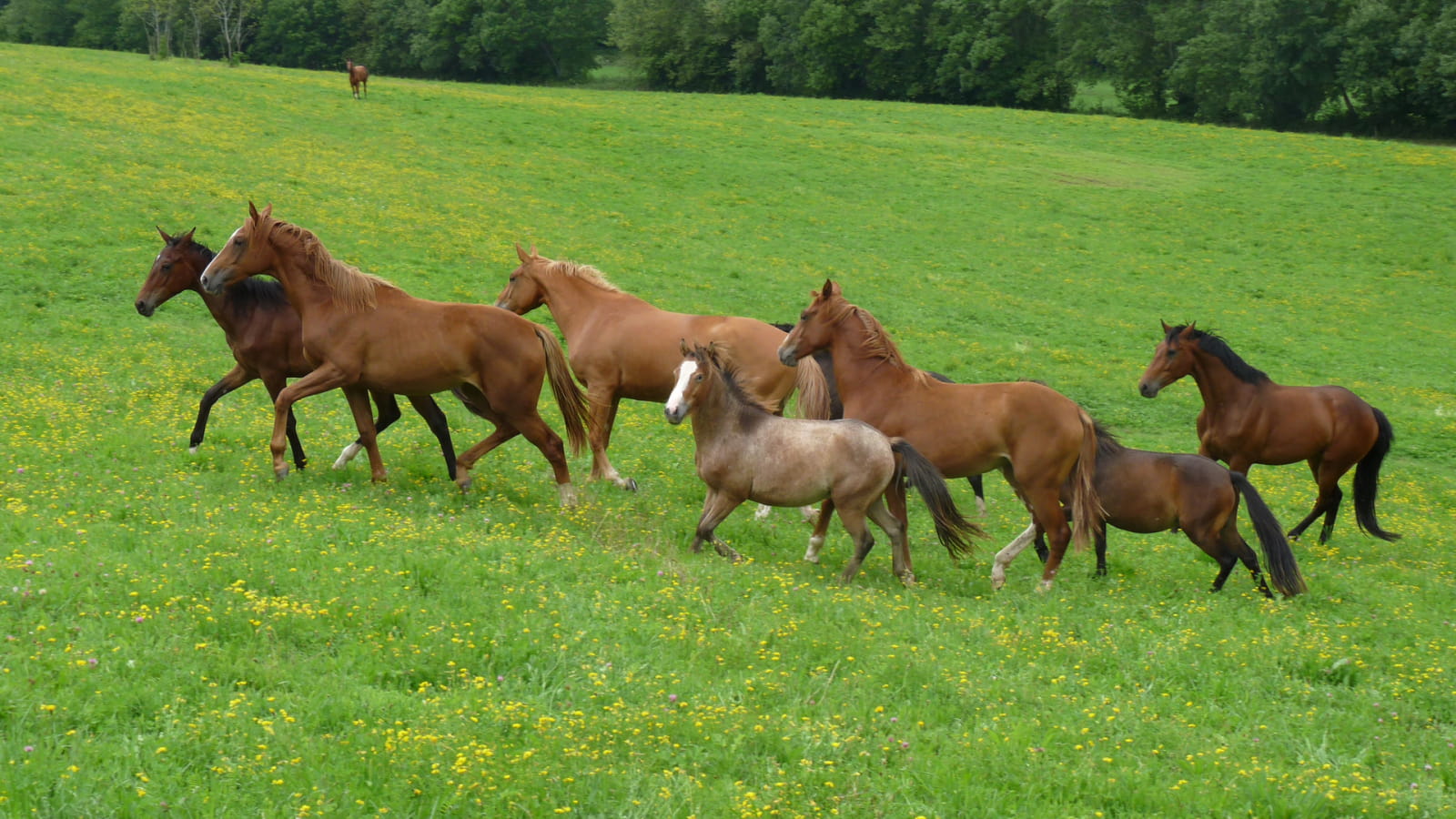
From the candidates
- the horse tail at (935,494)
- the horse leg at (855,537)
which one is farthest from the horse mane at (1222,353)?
the horse leg at (855,537)

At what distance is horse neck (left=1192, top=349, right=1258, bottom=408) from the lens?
46.1 feet

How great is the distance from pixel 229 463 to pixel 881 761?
7.54 metres

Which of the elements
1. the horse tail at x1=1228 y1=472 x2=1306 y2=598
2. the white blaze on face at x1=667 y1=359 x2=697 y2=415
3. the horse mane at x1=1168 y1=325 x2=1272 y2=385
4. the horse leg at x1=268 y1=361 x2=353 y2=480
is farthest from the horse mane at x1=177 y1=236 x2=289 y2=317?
the horse mane at x1=1168 y1=325 x2=1272 y2=385

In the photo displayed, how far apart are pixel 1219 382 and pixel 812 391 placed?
17.6ft

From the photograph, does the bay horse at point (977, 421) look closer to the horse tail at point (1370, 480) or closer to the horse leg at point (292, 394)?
the horse leg at point (292, 394)

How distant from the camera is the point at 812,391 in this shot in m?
12.5

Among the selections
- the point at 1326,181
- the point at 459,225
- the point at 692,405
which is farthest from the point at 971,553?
the point at 1326,181

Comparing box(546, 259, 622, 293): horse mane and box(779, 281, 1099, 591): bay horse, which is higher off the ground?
box(546, 259, 622, 293): horse mane

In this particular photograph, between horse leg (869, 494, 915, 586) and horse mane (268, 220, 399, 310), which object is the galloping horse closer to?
horse mane (268, 220, 399, 310)

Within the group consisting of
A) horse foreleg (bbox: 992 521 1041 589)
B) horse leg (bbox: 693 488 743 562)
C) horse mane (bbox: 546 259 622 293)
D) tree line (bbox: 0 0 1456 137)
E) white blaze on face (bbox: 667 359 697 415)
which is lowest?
horse foreleg (bbox: 992 521 1041 589)

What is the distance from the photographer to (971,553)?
35.2 feet

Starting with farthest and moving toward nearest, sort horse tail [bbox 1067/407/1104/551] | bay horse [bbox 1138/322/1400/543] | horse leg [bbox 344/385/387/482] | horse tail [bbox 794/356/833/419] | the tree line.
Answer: the tree line
bay horse [bbox 1138/322/1400/543]
horse tail [bbox 794/356/833/419]
horse leg [bbox 344/385/387/482]
horse tail [bbox 1067/407/1104/551]

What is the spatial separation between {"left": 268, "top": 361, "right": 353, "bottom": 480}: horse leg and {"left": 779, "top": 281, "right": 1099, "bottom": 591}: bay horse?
13.9ft

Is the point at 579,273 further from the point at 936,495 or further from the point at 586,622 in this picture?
the point at 586,622
